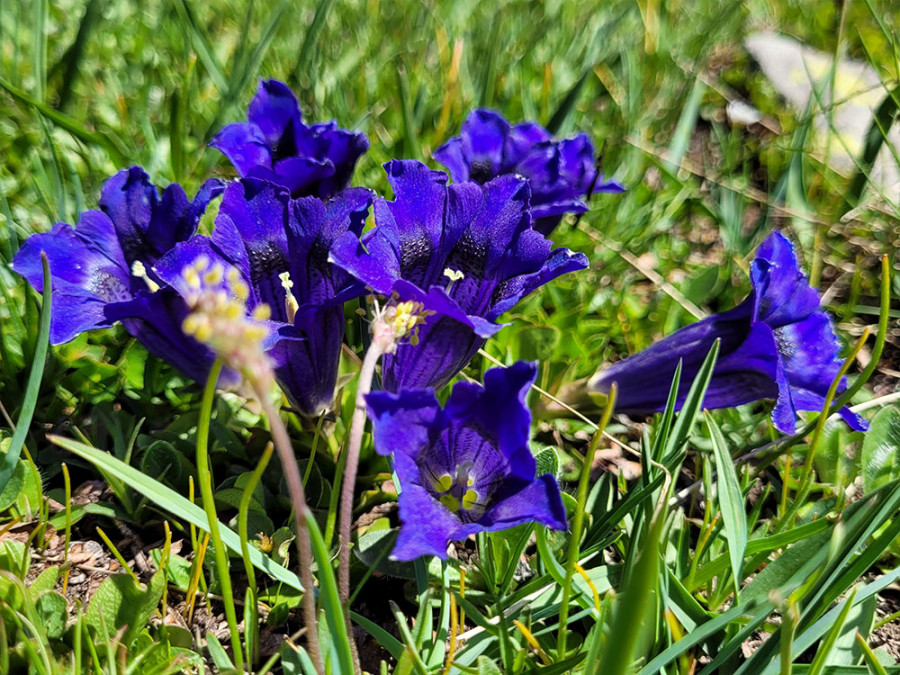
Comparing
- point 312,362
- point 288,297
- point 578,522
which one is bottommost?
point 578,522

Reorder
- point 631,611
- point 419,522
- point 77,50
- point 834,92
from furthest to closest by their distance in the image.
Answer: point 834,92
point 77,50
point 419,522
point 631,611

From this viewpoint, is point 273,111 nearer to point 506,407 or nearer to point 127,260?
point 127,260

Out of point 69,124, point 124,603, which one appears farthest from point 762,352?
point 69,124

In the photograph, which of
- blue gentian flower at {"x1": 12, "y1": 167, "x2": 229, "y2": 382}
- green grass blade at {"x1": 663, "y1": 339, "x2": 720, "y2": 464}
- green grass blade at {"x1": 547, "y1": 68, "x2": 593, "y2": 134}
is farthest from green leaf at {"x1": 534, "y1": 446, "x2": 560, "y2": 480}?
green grass blade at {"x1": 547, "y1": 68, "x2": 593, "y2": 134}

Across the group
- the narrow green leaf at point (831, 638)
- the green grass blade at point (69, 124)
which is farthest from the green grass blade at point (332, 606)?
the green grass blade at point (69, 124)

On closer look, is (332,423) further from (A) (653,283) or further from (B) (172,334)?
(A) (653,283)

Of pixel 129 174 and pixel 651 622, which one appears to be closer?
pixel 651 622

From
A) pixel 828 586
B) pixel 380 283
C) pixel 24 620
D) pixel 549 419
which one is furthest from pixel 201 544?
pixel 828 586
